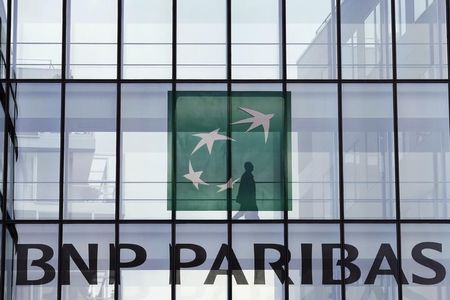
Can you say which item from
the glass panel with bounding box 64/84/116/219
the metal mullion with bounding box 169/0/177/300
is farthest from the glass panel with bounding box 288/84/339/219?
the glass panel with bounding box 64/84/116/219

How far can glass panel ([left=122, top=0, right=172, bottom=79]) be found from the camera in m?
26.2

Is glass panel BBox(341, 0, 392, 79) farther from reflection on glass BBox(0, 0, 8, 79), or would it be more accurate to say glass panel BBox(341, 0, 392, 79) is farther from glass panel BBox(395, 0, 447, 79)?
reflection on glass BBox(0, 0, 8, 79)

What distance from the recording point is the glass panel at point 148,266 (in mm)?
25328

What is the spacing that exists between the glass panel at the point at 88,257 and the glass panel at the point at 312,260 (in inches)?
151

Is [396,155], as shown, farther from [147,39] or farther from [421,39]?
[147,39]

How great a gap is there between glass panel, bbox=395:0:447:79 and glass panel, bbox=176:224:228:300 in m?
5.35

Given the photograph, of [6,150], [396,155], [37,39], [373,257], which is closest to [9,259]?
[6,150]

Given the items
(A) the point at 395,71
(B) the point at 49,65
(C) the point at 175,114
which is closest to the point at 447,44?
(A) the point at 395,71

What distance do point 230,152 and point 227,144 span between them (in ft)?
0.62

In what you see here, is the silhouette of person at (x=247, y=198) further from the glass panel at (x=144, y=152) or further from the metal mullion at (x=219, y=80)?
the metal mullion at (x=219, y=80)

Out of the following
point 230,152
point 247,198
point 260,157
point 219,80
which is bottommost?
point 247,198

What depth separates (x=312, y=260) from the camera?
25.6 m

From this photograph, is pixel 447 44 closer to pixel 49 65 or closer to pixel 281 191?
pixel 281 191

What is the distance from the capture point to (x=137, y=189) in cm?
2573
